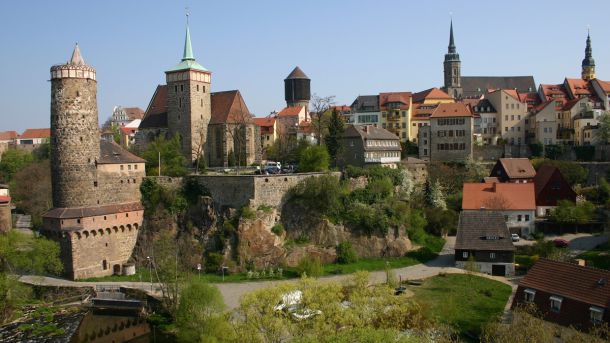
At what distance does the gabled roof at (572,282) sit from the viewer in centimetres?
2561

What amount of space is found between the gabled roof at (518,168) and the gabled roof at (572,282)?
26.1 metres

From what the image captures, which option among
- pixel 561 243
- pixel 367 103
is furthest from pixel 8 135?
pixel 561 243

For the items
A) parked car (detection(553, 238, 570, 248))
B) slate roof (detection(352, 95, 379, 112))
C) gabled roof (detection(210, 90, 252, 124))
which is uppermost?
slate roof (detection(352, 95, 379, 112))

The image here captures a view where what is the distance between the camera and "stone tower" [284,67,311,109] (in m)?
98.2

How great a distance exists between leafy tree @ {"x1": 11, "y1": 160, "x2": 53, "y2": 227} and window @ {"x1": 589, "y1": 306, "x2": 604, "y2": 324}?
161ft

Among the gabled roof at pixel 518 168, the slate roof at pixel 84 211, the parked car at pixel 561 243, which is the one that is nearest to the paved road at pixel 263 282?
the slate roof at pixel 84 211

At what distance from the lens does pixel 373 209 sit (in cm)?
4525

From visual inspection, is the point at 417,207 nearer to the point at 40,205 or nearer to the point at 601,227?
the point at 601,227

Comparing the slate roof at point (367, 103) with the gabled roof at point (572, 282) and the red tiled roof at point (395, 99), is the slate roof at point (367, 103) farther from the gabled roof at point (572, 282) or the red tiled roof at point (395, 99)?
the gabled roof at point (572, 282)

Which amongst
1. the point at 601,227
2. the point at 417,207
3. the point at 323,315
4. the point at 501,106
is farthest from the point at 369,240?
the point at 501,106

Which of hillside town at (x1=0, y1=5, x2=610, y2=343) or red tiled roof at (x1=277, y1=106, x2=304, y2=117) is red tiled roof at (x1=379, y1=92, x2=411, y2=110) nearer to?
hillside town at (x1=0, y1=5, x2=610, y2=343)

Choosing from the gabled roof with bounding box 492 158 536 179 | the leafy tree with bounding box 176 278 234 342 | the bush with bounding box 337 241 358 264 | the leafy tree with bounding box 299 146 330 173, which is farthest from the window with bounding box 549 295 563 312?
the gabled roof with bounding box 492 158 536 179

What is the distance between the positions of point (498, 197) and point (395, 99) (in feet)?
95.6

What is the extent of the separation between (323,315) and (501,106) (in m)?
56.0
